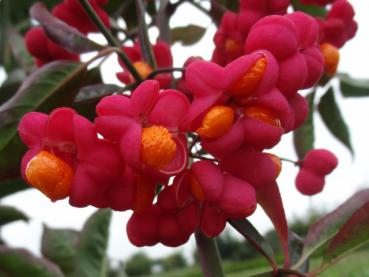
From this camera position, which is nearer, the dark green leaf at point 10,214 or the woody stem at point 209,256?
the woody stem at point 209,256

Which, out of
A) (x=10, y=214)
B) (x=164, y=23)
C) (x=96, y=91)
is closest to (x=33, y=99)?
(x=96, y=91)

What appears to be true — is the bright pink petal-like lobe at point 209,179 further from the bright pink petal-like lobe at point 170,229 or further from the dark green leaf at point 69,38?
the dark green leaf at point 69,38

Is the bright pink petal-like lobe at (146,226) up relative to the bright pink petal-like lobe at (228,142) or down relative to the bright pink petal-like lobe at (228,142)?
down

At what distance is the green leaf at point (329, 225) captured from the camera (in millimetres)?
701

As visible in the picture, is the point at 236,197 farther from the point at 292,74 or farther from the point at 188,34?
the point at 188,34

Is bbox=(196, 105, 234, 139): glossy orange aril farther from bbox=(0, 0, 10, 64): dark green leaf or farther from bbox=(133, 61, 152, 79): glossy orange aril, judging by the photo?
bbox=(0, 0, 10, 64): dark green leaf

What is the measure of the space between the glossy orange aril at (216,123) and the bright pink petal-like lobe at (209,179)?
3 cm

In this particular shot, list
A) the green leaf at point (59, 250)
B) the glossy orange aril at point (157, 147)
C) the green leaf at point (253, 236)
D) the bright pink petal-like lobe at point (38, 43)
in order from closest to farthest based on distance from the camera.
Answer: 1. the glossy orange aril at point (157, 147)
2. the green leaf at point (253, 236)
3. the bright pink petal-like lobe at point (38, 43)
4. the green leaf at point (59, 250)

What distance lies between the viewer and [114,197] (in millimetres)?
508

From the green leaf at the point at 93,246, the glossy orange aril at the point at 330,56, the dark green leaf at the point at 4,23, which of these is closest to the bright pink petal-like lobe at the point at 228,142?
the glossy orange aril at the point at 330,56

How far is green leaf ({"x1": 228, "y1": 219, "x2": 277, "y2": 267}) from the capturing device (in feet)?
1.90

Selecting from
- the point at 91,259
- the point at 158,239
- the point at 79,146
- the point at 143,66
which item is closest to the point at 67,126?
the point at 79,146

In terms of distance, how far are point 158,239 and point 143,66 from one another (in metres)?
0.27

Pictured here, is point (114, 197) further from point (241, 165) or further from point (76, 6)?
point (76, 6)
